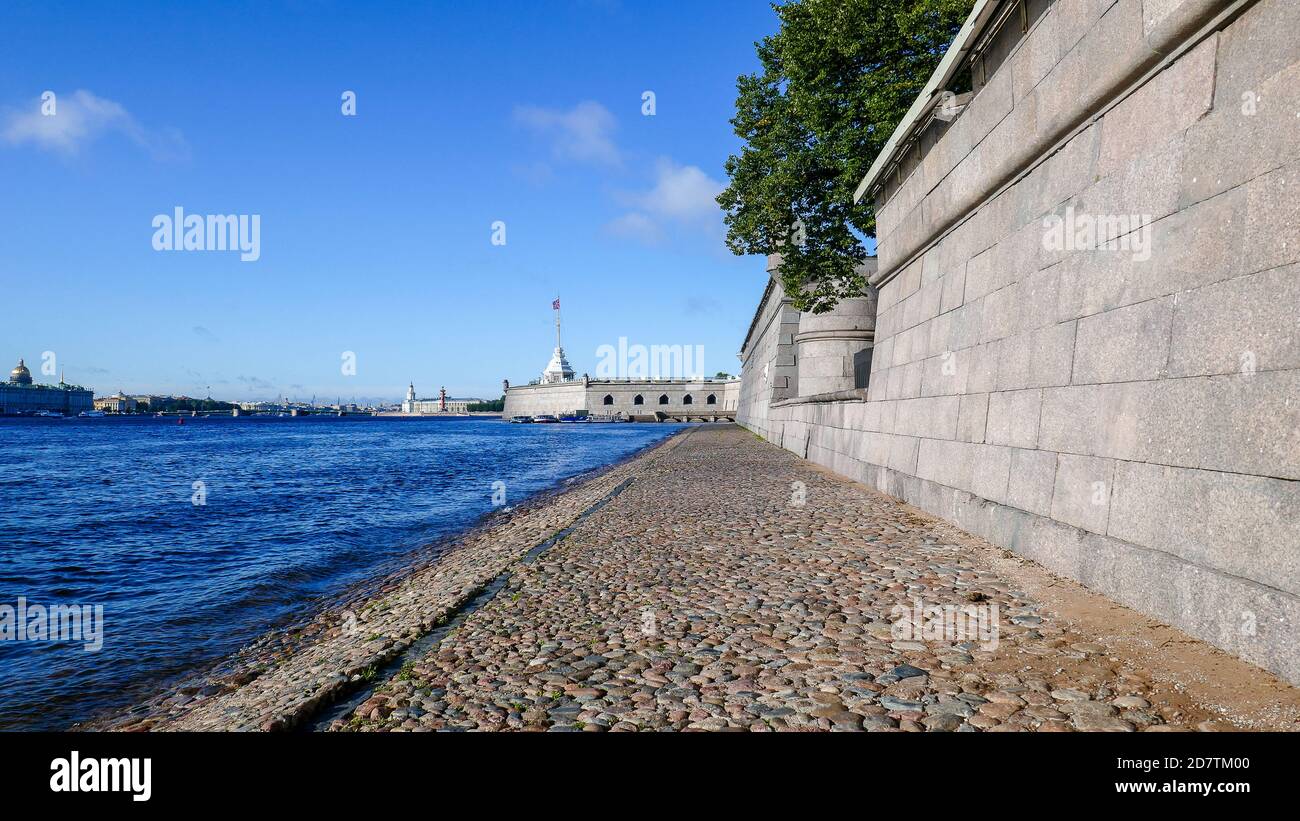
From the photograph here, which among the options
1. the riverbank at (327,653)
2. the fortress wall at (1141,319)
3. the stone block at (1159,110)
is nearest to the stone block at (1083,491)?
the fortress wall at (1141,319)

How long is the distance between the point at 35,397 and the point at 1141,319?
709 ft

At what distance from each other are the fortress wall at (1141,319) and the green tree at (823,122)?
30.0 feet

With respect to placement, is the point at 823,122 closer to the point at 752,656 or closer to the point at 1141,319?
the point at 1141,319

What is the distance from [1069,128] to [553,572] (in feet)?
22.6

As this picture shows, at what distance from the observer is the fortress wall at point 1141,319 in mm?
3979

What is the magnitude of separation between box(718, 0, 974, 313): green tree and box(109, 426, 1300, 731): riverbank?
12.1m

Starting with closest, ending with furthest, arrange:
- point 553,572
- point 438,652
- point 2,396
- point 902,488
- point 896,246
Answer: point 438,652 → point 553,572 → point 902,488 → point 896,246 → point 2,396

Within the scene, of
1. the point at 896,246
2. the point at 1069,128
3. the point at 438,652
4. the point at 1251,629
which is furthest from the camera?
the point at 896,246

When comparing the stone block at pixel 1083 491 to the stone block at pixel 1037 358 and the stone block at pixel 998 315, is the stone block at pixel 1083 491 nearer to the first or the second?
the stone block at pixel 1037 358

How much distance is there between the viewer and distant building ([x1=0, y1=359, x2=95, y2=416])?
156 meters

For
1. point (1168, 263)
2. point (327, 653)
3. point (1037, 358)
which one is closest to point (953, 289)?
point (1037, 358)

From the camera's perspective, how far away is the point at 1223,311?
441cm
